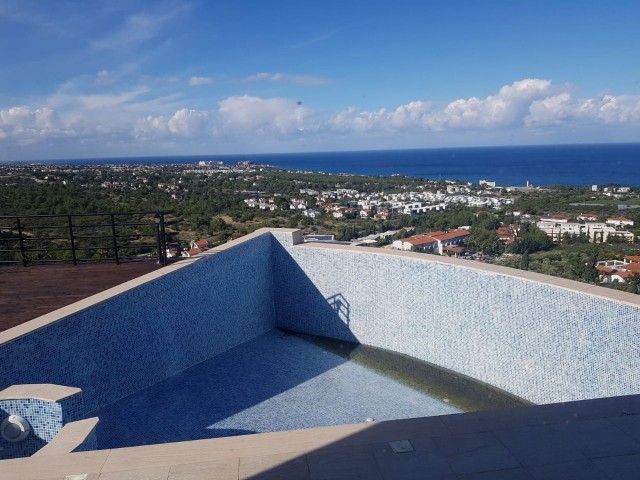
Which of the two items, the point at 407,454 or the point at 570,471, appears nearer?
the point at 570,471

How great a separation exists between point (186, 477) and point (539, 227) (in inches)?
340

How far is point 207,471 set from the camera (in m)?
2.46

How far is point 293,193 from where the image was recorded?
22266mm

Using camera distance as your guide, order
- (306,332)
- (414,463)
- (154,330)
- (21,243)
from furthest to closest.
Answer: (306,332) < (21,243) < (154,330) < (414,463)

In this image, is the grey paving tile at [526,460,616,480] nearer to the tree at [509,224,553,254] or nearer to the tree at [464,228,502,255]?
the tree at [464,228,502,255]

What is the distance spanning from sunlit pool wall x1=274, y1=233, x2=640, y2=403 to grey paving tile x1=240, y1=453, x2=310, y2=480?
10.2ft

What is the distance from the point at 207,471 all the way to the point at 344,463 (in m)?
0.72

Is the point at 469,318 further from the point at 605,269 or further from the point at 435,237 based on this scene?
the point at 435,237

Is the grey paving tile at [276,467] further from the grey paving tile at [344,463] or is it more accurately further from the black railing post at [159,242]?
the black railing post at [159,242]

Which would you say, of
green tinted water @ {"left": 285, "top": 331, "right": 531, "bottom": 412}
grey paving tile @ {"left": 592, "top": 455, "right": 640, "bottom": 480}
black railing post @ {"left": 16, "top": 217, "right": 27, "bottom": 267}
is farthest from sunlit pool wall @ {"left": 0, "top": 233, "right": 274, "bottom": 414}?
grey paving tile @ {"left": 592, "top": 455, "right": 640, "bottom": 480}

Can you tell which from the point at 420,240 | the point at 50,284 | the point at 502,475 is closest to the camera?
the point at 502,475

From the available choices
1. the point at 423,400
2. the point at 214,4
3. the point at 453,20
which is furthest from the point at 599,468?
the point at 453,20

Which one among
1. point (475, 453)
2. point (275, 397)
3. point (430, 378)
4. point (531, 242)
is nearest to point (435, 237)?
point (531, 242)

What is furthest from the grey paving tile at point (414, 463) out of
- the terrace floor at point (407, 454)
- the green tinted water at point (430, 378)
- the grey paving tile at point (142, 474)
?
the green tinted water at point (430, 378)
